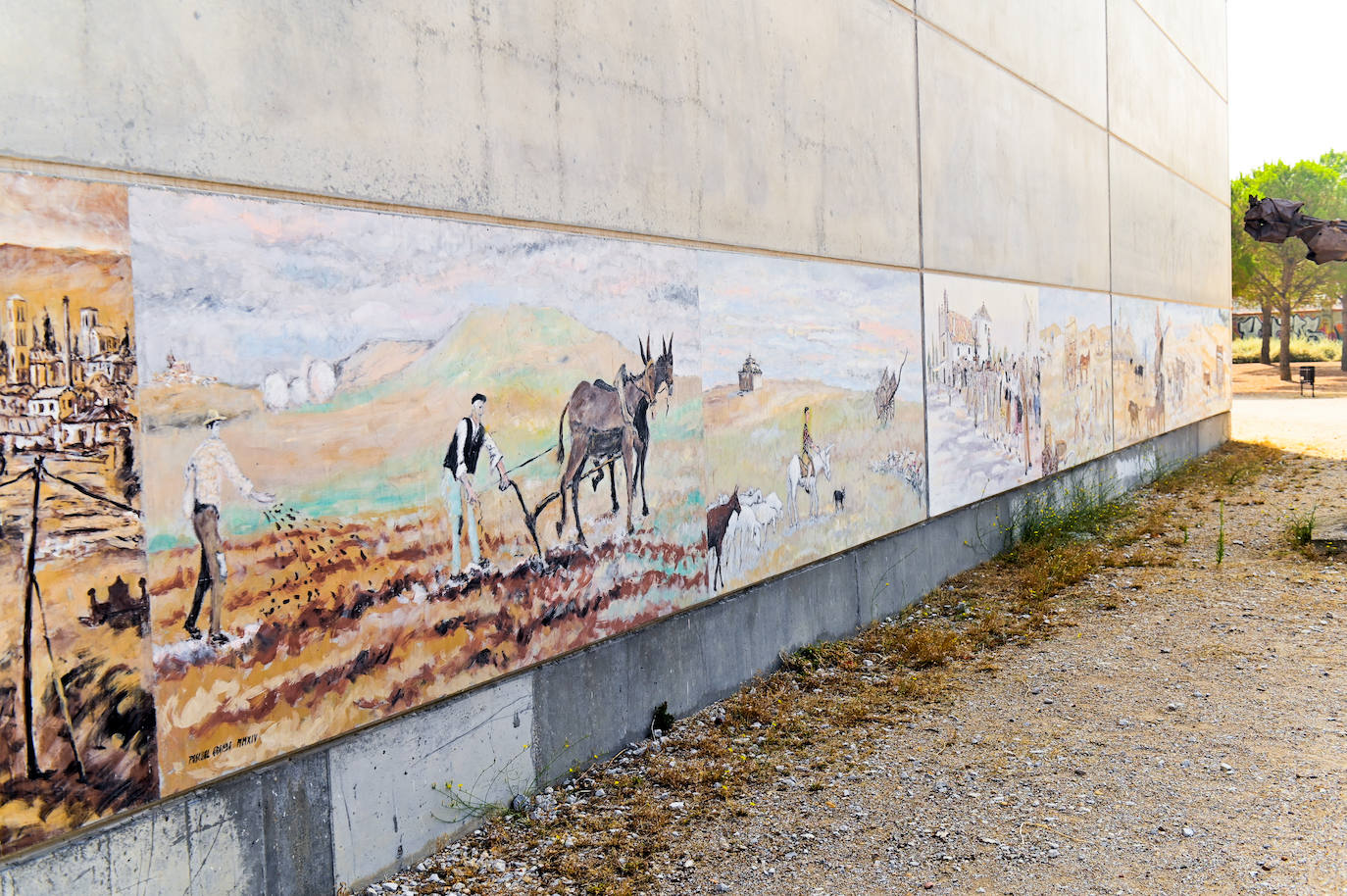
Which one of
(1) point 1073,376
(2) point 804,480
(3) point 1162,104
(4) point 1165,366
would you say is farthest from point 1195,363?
(2) point 804,480

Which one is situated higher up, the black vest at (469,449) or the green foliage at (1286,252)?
the green foliage at (1286,252)

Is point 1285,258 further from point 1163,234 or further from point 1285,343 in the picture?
point 1163,234

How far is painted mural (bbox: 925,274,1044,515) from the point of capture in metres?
8.70

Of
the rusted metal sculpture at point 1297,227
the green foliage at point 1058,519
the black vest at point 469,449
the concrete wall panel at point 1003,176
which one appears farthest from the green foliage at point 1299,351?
the black vest at point 469,449

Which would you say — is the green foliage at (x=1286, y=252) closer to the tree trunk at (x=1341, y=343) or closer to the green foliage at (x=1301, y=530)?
the tree trunk at (x=1341, y=343)

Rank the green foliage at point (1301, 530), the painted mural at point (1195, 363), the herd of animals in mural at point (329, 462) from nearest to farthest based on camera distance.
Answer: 1. the herd of animals in mural at point (329, 462)
2. the green foliage at point (1301, 530)
3. the painted mural at point (1195, 363)

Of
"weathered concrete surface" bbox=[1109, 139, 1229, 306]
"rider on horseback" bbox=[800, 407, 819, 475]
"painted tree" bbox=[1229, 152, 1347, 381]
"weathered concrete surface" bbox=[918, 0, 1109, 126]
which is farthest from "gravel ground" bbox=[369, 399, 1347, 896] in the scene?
"painted tree" bbox=[1229, 152, 1347, 381]

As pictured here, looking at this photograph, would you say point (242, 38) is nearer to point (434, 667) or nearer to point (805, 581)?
point (434, 667)

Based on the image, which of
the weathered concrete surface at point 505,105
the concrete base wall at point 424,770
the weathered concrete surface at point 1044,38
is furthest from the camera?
the weathered concrete surface at point 1044,38

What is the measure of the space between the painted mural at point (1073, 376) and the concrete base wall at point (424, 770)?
4900mm

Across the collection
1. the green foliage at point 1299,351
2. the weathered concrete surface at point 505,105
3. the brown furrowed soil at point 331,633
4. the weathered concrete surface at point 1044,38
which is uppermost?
the weathered concrete surface at point 1044,38

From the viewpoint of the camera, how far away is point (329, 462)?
3.78 m

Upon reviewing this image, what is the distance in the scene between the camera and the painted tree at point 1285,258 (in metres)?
39.1

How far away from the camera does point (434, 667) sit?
4191mm
